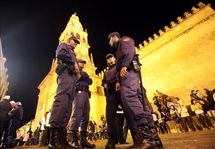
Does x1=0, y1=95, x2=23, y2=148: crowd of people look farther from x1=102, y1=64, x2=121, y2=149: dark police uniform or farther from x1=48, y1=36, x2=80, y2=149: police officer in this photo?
x1=102, y1=64, x2=121, y2=149: dark police uniform

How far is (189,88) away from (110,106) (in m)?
15.0

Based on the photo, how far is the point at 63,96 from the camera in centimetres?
386

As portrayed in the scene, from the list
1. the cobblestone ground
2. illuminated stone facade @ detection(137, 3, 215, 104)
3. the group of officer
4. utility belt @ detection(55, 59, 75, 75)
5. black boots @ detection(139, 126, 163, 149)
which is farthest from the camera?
illuminated stone facade @ detection(137, 3, 215, 104)

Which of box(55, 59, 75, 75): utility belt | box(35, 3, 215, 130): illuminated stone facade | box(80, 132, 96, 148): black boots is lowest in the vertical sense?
box(80, 132, 96, 148): black boots

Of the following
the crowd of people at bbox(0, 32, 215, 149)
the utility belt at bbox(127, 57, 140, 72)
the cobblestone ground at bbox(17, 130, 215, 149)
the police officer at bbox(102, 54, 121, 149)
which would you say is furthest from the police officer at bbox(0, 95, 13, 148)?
the utility belt at bbox(127, 57, 140, 72)

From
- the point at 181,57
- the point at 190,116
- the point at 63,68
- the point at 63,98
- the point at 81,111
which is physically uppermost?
the point at 181,57

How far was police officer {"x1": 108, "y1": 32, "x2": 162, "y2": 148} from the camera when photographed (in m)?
2.81

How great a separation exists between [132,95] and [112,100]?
1054 millimetres

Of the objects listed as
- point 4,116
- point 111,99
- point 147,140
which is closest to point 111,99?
point 111,99

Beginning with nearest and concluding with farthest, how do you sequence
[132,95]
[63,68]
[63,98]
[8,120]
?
[132,95]
[63,98]
[63,68]
[8,120]

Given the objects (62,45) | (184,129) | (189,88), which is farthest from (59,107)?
(189,88)

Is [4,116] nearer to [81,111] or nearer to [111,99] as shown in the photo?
[81,111]

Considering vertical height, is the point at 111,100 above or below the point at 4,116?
below

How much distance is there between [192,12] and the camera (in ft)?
64.6
